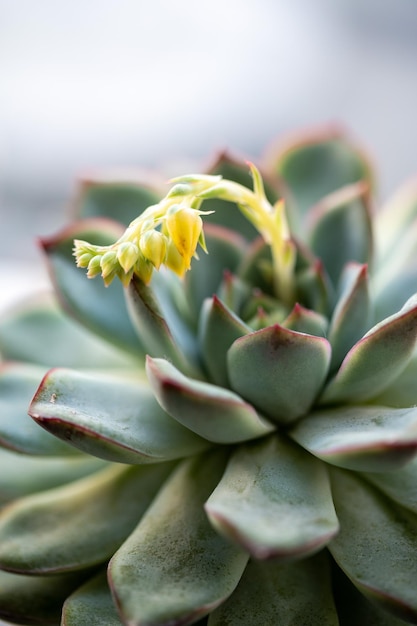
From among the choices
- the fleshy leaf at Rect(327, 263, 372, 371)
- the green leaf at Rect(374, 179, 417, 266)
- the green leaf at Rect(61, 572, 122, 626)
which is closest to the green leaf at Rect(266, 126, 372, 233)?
the green leaf at Rect(374, 179, 417, 266)

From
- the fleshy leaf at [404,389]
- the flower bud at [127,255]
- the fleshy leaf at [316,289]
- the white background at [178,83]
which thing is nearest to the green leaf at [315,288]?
the fleshy leaf at [316,289]

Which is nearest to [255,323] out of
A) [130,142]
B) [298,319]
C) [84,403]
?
[298,319]

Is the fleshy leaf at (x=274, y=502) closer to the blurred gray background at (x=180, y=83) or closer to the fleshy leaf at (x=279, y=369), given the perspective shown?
the fleshy leaf at (x=279, y=369)

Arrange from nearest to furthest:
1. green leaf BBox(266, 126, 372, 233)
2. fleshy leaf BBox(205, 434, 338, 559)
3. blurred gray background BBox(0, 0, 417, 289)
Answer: fleshy leaf BBox(205, 434, 338, 559) < green leaf BBox(266, 126, 372, 233) < blurred gray background BBox(0, 0, 417, 289)

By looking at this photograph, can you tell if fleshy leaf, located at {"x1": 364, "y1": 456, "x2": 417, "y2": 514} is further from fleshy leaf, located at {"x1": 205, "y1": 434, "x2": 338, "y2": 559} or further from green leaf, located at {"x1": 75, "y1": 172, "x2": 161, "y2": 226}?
green leaf, located at {"x1": 75, "y1": 172, "x2": 161, "y2": 226}

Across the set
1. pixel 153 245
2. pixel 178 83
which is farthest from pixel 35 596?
pixel 178 83

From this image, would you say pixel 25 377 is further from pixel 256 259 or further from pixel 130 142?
pixel 130 142
